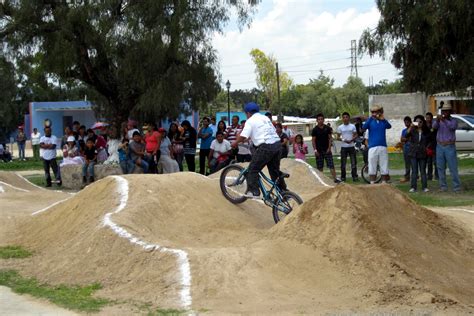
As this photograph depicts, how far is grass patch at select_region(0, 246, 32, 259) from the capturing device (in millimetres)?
9406

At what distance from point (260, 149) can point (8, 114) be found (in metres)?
53.8

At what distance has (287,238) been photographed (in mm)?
8070

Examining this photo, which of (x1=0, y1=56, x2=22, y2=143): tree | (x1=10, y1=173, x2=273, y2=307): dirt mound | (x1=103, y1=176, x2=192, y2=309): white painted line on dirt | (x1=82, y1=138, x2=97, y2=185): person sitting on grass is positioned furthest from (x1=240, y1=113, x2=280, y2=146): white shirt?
(x1=0, y1=56, x2=22, y2=143): tree

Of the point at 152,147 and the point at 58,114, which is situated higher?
the point at 58,114

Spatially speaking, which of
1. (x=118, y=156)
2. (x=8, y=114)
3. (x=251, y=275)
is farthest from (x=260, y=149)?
(x=8, y=114)

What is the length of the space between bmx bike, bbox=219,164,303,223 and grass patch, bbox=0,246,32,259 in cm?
318

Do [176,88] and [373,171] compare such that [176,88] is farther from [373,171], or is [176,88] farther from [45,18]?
[373,171]

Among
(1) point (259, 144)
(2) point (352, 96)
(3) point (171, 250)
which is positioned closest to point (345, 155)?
(1) point (259, 144)

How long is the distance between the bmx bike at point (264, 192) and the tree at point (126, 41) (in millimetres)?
11312

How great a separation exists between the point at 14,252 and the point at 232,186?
3437 millimetres

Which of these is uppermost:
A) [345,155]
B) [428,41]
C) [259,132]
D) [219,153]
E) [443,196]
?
[428,41]

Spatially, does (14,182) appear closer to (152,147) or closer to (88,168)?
(88,168)

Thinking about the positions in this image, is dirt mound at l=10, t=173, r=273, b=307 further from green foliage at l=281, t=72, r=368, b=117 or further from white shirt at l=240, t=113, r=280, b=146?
green foliage at l=281, t=72, r=368, b=117

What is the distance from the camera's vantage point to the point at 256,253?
7.63 metres
